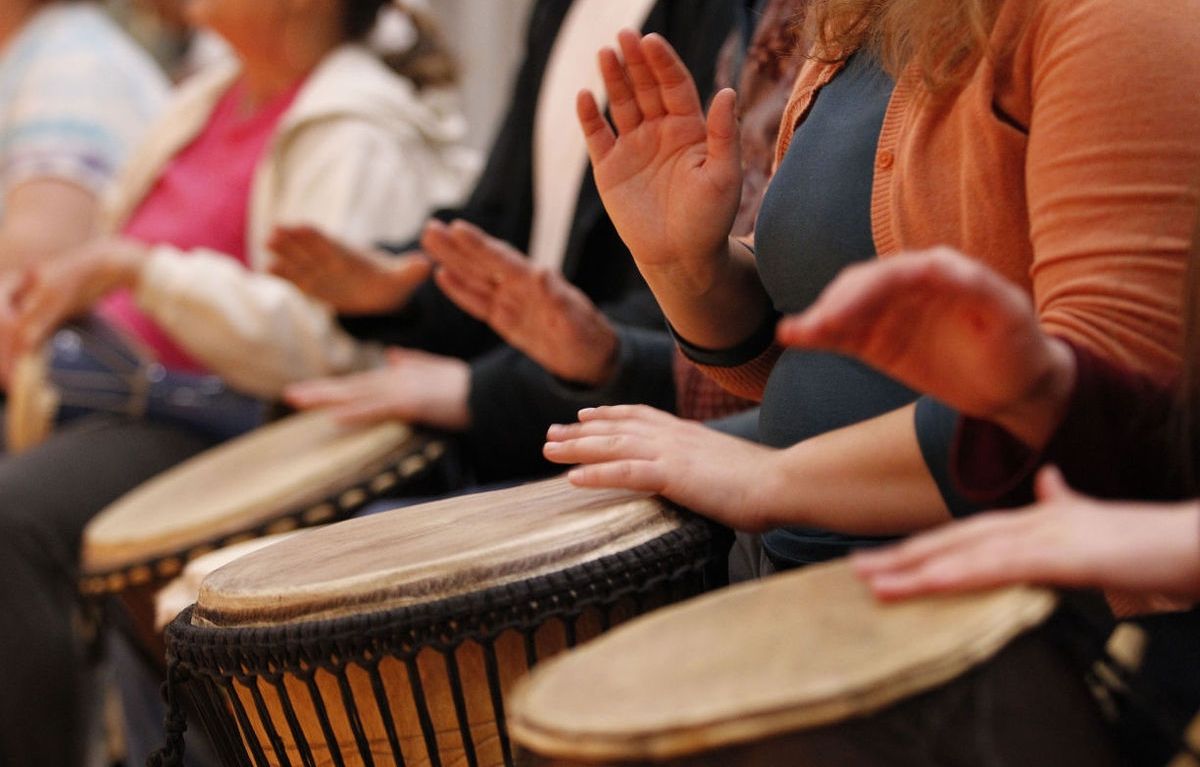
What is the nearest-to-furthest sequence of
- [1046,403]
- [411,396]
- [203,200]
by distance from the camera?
[1046,403] < [411,396] < [203,200]

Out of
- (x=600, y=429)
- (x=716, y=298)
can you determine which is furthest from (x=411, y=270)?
(x=600, y=429)

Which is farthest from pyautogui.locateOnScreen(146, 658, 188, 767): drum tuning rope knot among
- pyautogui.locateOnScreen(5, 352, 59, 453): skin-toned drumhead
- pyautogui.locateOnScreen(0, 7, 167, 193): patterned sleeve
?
pyautogui.locateOnScreen(0, 7, 167, 193): patterned sleeve

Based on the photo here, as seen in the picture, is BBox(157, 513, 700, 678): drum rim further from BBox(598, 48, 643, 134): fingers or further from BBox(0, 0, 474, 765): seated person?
BBox(0, 0, 474, 765): seated person

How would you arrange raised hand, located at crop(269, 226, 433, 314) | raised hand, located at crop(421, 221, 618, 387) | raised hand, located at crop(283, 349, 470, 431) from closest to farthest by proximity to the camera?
raised hand, located at crop(421, 221, 618, 387), raised hand, located at crop(283, 349, 470, 431), raised hand, located at crop(269, 226, 433, 314)

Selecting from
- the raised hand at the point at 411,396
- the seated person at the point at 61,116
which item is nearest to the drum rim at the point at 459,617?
the raised hand at the point at 411,396

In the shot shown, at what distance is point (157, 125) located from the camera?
2467mm

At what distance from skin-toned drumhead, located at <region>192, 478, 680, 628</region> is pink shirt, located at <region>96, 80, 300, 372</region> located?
50.4 inches

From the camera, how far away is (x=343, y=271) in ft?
5.99

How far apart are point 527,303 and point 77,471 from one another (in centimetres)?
89

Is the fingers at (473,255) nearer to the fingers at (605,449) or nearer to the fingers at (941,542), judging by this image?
the fingers at (605,449)

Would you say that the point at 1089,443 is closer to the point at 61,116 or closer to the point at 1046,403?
the point at 1046,403

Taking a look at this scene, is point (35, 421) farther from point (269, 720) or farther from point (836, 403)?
point (836, 403)

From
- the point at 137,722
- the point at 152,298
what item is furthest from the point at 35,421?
the point at 137,722

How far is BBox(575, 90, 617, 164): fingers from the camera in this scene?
1045 mm
